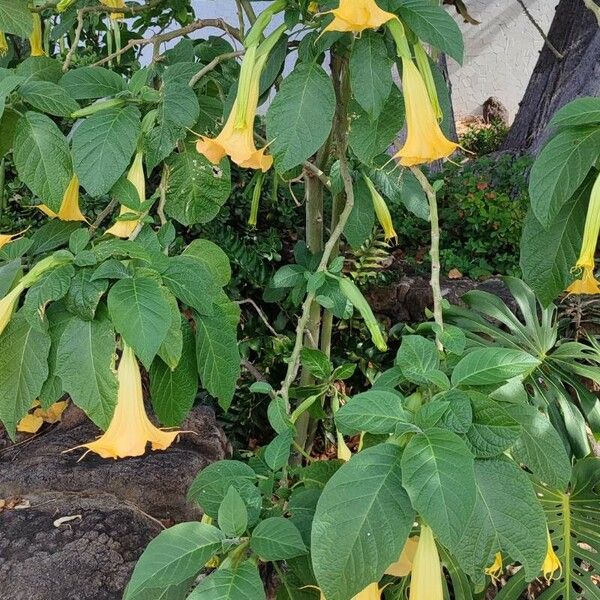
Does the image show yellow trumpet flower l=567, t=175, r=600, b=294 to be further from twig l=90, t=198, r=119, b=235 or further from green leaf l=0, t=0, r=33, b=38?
green leaf l=0, t=0, r=33, b=38

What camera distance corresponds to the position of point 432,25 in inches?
28.8

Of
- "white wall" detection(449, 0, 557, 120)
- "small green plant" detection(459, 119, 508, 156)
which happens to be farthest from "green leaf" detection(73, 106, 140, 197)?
"white wall" detection(449, 0, 557, 120)

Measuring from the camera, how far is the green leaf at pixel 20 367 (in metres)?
0.69

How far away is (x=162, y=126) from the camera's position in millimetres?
812

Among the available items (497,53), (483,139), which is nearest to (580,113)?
(483,139)

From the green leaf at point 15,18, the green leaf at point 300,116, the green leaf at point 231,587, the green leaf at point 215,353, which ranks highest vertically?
the green leaf at point 15,18

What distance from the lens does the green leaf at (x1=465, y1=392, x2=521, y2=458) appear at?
0.58 metres

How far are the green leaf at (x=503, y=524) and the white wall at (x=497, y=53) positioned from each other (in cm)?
483

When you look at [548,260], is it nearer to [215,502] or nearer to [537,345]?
[215,502]

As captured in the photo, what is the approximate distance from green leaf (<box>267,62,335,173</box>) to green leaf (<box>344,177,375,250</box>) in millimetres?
394

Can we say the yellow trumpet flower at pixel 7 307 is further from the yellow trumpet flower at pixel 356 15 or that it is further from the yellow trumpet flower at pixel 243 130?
the yellow trumpet flower at pixel 356 15

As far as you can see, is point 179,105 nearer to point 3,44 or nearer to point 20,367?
point 20,367

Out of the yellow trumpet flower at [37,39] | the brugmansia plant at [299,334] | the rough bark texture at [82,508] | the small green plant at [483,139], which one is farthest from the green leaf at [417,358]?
the small green plant at [483,139]

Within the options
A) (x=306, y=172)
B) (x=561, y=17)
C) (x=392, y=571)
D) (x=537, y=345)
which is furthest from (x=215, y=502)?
(x=561, y=17)
